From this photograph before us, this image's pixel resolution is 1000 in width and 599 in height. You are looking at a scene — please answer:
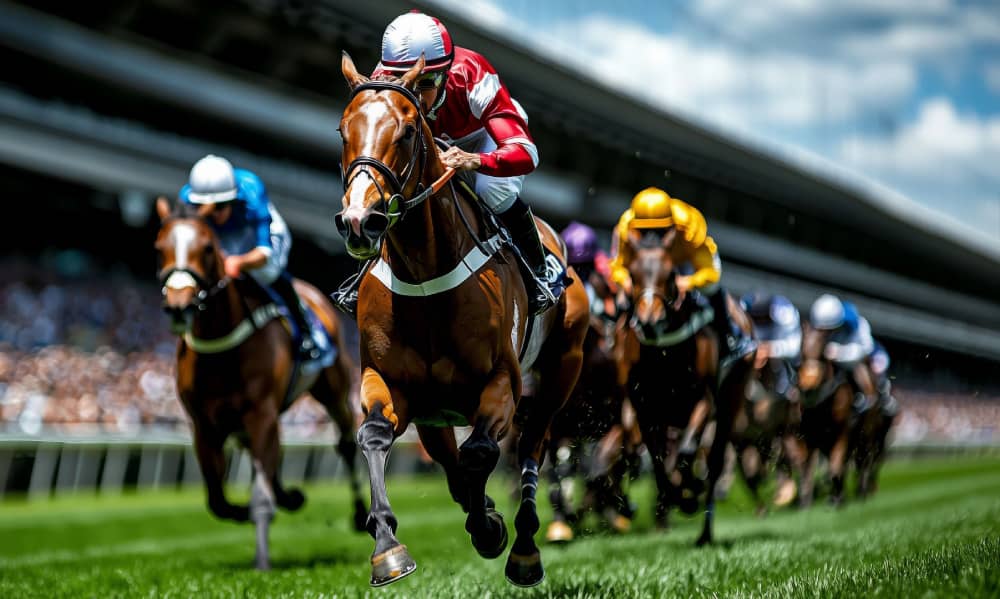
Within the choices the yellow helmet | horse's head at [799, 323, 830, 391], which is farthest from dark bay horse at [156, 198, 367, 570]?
horse's head at [799, 323, 830, 391]

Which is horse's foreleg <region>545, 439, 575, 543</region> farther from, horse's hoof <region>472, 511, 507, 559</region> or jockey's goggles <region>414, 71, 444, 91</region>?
jockey's goggles <region>414, 71, 444, 91</region>

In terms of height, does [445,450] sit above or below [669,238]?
below

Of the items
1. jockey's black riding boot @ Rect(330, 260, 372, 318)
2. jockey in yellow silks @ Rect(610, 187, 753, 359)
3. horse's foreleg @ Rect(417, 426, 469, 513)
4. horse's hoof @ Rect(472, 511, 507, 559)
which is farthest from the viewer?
jockey in yellow silks @ Rect(610, 187, 753, 359)

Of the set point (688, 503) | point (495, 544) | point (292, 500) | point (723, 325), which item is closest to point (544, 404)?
point (495, 544)

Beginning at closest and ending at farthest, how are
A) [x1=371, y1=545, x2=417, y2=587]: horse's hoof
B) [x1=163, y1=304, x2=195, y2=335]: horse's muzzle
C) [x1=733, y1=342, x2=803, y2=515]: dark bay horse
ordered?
[x1=371, y1=545, x2=417, y2=587]: horse's hoof → [x1=163, y1=304, x2=195, y2=335]: horse's muzzle → [x1=733, y1=342, x2=803, y2=515]: dark bay horse

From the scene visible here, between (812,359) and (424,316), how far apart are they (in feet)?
28.8

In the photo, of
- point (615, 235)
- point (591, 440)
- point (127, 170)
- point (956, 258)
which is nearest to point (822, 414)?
point (615, 235)

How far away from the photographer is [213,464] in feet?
23.6

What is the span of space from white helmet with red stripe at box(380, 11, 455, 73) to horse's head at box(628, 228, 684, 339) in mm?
3064

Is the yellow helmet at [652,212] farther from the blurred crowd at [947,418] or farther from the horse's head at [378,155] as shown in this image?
the blurred crowd at [947,418]

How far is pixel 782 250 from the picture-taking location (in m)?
37.9

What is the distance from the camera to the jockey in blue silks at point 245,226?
23.9ft

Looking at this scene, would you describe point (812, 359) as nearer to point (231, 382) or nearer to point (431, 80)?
point (231, 382)

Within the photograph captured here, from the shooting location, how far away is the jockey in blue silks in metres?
7.29
